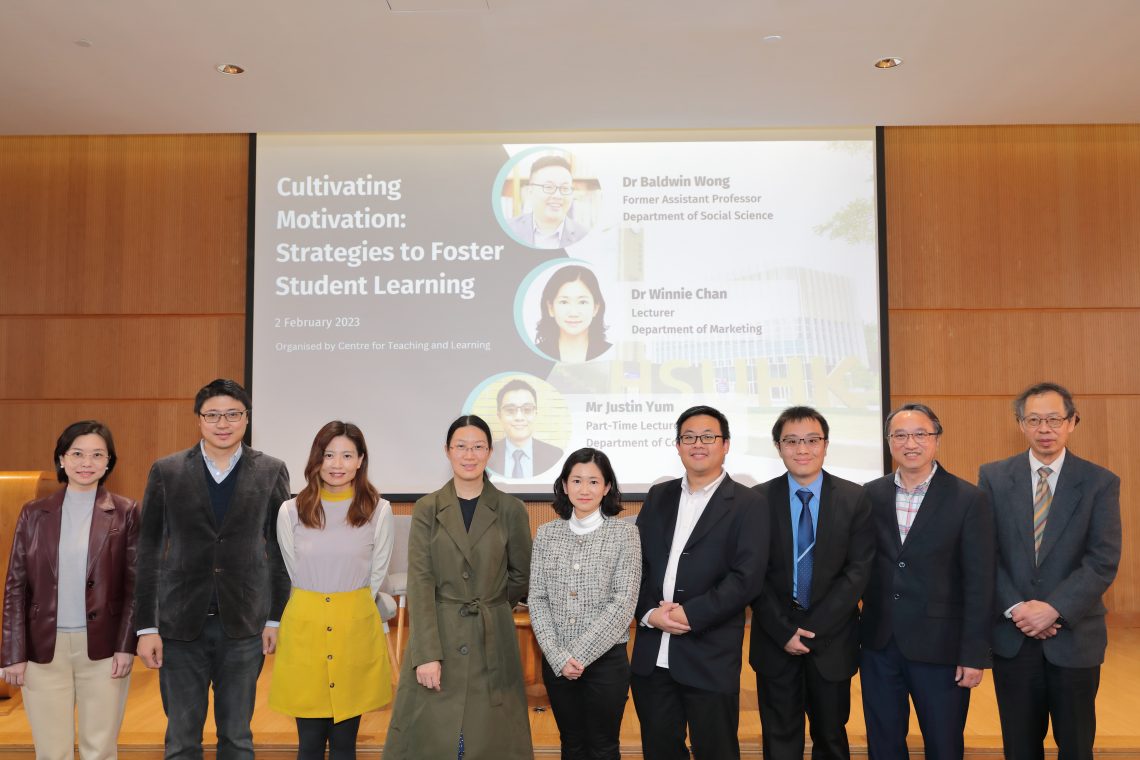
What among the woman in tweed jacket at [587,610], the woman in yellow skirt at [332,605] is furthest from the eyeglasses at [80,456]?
the woman in tweed jacket at [587,610]

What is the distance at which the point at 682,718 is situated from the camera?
2.78 metres

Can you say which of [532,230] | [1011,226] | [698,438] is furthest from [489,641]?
[1011,226]

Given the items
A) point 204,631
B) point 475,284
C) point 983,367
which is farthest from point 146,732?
point 983,367

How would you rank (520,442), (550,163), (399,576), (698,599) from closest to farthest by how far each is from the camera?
(698,599) → (399,576) → (520,442) → (550,163)

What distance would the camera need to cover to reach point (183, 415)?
5719 mm

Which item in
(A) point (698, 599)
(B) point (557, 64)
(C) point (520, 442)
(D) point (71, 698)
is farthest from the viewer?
(C) point (520, 442)

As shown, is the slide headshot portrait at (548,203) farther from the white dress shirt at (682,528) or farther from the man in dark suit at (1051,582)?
the man in dark suit at (1051,582)

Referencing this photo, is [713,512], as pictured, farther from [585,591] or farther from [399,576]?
[399,576]

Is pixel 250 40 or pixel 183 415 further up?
pixel 250 40

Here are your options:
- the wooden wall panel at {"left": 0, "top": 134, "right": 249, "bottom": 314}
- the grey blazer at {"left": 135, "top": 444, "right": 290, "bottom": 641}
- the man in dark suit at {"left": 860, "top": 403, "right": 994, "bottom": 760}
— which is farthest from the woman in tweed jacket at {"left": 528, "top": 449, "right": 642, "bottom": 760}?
the wooden wall panel at {"left": 0, "top": 134, "right": 249, "bottom": 314}

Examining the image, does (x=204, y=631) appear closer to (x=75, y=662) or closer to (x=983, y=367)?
(x=75, y=662)

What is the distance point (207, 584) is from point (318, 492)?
0.46 metres

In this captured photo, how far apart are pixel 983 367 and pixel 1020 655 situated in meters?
3.20

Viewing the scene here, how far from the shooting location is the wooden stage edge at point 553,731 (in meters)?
3.54
